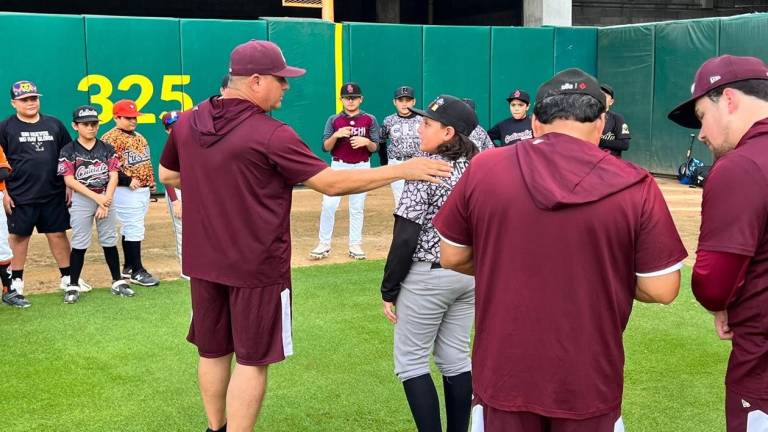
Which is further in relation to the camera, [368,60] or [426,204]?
[368,60]

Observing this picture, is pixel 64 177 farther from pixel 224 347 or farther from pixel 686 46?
pixel 686 46

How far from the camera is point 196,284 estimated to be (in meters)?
3.77

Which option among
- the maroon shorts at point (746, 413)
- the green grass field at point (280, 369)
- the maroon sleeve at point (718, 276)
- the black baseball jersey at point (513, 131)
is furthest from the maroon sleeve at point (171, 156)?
Result: the black baseball jersey at point (513, 131)

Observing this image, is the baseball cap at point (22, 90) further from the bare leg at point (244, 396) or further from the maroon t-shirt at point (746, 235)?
the maroon t-shirt at point (746, 235)

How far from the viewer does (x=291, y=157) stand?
3527 millimetres

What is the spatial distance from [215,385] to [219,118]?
1.34 metres

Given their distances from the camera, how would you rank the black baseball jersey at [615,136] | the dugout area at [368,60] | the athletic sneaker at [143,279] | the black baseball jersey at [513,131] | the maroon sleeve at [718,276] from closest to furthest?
the maroon sleeve at [718,276], the athletic sneaker at [143,279], the black baseball jersey at [615,136], the black baseball jersey at [513,131], the dugout area at [368,60]

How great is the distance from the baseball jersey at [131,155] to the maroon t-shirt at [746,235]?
248 inches

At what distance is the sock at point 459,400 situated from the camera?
3.96 metres

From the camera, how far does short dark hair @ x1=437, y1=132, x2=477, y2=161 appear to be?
3.64 m

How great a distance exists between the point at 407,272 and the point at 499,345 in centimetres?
131

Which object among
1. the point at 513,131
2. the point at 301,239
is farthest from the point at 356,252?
the point at 513,131

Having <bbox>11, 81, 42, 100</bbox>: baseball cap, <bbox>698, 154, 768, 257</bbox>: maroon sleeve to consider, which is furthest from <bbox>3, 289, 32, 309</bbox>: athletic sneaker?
<bbox>698, 154, 768, 257</bbox>: maroon sleeve

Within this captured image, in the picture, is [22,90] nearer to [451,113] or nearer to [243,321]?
[243,321]
